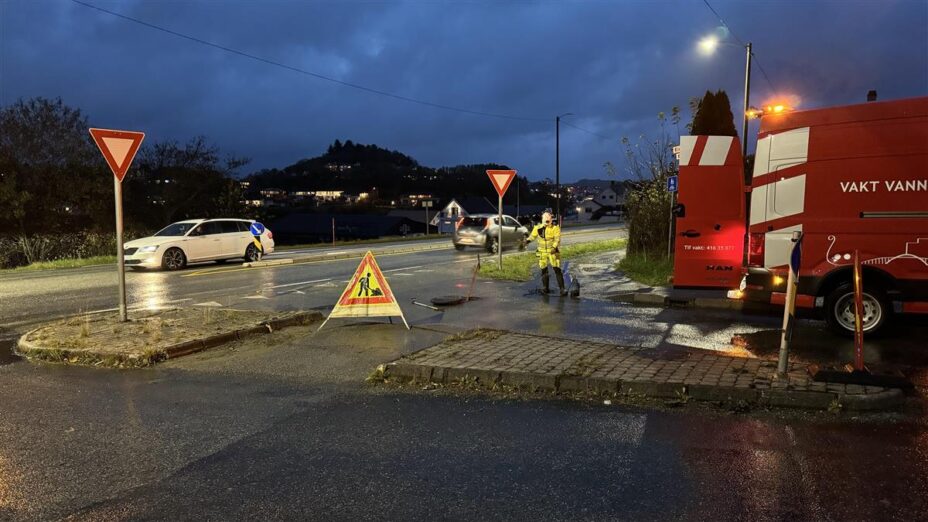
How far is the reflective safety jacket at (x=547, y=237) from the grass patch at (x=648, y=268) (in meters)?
2.74

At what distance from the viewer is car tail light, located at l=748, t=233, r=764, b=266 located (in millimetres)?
8102

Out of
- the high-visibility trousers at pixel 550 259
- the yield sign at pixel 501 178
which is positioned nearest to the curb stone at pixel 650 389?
the high-visibility trousers at pixel 550 259

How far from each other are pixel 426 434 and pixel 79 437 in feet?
9.05

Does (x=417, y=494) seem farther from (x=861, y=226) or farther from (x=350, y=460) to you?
(x=861, y=226)

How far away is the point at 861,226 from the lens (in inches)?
296

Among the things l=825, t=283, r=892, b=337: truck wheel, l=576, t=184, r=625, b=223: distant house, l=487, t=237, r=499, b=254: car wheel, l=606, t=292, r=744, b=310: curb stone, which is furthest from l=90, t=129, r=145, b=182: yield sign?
l=576, t=184, r=625, b=223: distant house

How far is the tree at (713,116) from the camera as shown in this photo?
18031 mm

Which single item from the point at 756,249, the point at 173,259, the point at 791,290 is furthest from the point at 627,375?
the point at 173,259

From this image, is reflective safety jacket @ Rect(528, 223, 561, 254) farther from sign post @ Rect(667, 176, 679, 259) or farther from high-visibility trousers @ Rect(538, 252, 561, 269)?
sign post @ Rect(667, 176, 679, 259)

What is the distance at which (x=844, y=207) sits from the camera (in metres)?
7.57

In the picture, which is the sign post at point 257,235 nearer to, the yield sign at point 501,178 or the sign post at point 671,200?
the yield sign at point 501,178

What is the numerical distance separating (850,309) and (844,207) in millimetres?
1338

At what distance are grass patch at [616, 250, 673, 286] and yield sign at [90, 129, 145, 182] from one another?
33.5ft

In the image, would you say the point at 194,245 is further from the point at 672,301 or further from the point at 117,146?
the point at 672,301
